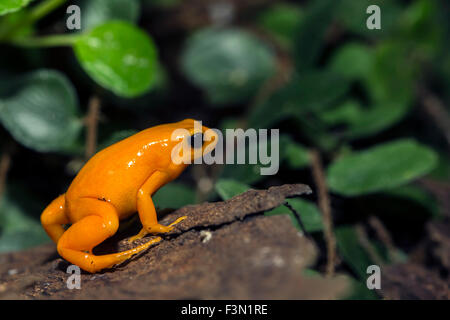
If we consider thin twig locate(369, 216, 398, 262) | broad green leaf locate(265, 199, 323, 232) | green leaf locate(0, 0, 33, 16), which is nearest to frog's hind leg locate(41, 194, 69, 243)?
green leaf locate(0, 0, 33, 16)

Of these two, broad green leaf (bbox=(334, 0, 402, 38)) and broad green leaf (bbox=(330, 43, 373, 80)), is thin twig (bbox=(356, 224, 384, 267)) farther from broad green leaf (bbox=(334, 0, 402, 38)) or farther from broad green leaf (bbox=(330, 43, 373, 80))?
broad green leaf (bbox=(334, 0, 402, 38))

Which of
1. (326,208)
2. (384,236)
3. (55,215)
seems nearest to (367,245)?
(384,236)

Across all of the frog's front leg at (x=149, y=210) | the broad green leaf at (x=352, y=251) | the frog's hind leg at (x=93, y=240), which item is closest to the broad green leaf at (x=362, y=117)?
the broad green leaf at (x=352, y=251)

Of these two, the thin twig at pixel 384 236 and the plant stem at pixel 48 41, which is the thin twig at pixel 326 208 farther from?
the plant stem at pixel 48 41

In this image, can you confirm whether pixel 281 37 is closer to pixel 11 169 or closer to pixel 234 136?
pixel 234 136

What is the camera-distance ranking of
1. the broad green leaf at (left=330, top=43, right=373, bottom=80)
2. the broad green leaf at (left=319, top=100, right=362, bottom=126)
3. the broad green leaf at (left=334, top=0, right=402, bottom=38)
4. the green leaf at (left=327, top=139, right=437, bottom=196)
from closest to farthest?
the green leaf at (left=327, top=139, right=437, bottom=196) < the broad green leaf at (left=319, top=100, right=362, bottom=126) < the broad green leaf at (left=330, top=43, right=373, bottom=80) < the broad green leaf at (left=334, top=0, right=402, bottom=38)

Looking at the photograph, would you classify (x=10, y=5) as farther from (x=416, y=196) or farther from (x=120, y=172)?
(x=416, y=196)
